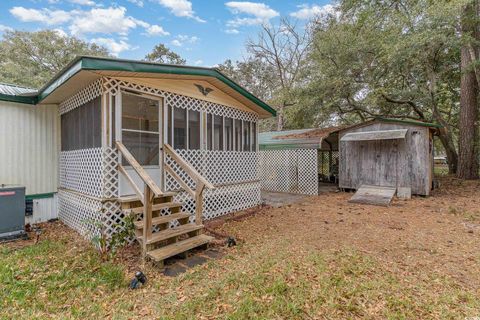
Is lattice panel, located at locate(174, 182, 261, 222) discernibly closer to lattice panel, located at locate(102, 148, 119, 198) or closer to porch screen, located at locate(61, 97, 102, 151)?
lattice panel, located at locate(102, 148, 119, 198)

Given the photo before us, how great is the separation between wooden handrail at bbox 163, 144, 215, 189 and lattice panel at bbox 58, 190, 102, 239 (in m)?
1.55

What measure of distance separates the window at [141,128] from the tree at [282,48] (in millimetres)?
17564

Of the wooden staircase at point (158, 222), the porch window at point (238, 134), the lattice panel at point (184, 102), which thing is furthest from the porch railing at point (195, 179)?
the porch window at point (238, 134)

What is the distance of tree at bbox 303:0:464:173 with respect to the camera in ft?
31.5

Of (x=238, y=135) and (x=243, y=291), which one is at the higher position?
(x=238, y=135)

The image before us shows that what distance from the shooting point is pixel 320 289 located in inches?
115

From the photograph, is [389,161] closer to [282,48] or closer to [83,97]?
[83,97]

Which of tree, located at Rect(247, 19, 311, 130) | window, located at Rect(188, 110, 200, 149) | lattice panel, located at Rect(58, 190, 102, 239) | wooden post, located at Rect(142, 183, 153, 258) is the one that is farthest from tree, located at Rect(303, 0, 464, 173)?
lattice panel, located at Rect(58, 190, 102, 239)

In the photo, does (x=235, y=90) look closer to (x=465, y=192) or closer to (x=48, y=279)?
(x=48, y=279)

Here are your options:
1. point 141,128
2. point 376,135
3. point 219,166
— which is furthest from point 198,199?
point 376,135

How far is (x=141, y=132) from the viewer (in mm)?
4957

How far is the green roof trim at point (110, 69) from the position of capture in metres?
3.85

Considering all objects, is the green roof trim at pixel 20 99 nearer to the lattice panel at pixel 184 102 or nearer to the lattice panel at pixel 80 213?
the lattice panel at pixel 80 213

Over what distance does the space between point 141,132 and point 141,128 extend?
0.27 feet
